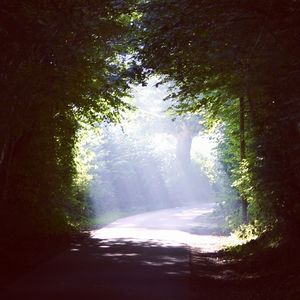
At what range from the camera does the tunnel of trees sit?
977 centimetres

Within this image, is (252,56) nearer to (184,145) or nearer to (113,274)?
(113,274)

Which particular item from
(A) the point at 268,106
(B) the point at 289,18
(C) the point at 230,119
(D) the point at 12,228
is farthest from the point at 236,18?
(C) the point at 230,119

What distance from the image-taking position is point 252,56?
1036cm

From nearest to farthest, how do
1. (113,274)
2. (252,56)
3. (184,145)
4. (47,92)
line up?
(252,56), (113,274), (47,92), (184,145)

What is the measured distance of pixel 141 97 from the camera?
57.0 m

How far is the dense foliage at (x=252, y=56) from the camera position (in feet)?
30.5

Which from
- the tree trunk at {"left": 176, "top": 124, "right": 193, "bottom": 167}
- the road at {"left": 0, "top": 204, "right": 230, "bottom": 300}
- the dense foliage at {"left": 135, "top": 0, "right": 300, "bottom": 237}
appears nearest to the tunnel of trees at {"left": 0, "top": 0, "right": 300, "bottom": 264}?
the dense foliage at {"left": 135, "top": 0, "right": 300, "bottom": 237}

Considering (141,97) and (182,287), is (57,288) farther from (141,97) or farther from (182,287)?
(141,97)

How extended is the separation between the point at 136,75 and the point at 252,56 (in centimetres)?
290

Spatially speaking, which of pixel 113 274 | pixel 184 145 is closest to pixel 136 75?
pixel 113 274

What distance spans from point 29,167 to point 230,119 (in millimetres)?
9398

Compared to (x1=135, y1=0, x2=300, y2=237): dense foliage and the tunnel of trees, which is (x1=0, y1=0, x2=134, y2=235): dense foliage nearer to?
the tunnel of trees

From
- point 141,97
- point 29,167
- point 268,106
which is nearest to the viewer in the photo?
point 268,106

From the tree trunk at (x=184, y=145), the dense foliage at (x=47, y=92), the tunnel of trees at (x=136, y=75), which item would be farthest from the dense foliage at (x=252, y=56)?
the tree trunk at (x=184, y=145)
